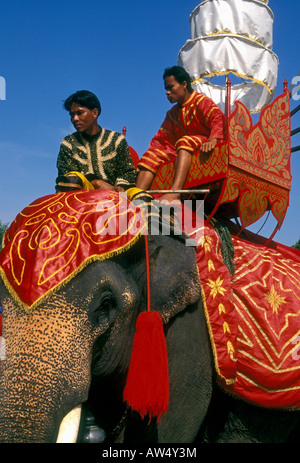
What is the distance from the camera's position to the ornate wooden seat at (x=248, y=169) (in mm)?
3325

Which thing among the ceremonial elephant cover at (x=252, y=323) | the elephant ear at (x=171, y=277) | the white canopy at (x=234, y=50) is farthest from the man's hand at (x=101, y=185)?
the white canopy at (x=234, y=50)

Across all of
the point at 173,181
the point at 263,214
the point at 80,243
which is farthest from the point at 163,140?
the point at 80,243

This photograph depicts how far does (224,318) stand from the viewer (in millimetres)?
2781

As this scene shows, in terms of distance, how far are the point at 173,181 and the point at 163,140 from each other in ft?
2.76

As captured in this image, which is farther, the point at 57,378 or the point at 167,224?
the point at 167,224

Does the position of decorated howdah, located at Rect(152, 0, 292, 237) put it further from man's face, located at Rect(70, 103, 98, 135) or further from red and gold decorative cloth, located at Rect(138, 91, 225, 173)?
man's face, located at Rect(70, 103, 98, 135)

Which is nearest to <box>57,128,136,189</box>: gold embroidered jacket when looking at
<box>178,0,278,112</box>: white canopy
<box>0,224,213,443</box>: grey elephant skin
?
<box>0,224,213,443</box>: grey elephant skin

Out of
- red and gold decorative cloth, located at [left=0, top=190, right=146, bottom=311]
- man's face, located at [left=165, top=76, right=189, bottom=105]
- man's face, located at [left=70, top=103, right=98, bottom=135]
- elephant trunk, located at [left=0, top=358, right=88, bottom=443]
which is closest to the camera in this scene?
elephant trunk, located at [left=0, top=358, right=88, bottom=443]

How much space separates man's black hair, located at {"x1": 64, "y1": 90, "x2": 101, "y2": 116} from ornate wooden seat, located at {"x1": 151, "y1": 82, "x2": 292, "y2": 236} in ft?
2.74

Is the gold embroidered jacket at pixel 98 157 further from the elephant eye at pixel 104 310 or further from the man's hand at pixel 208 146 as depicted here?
the elephant eye at pixel 104 310

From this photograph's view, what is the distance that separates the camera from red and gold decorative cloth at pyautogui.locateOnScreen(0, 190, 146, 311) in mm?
2117

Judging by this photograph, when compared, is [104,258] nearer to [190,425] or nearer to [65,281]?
[65,281]

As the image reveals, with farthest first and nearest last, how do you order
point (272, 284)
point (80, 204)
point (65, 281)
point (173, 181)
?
point (173, 181)
point (272, 284)
point (80, 204)
point (65, 281)

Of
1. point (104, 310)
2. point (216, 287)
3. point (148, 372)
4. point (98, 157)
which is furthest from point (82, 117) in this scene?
point (148, 372)
